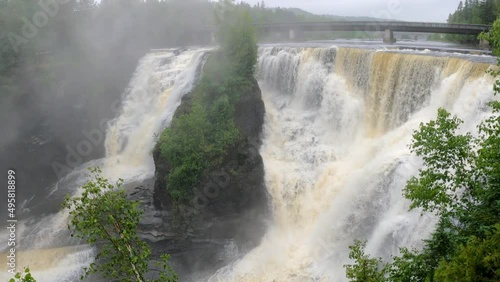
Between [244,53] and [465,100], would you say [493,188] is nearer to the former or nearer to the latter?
[465,100]

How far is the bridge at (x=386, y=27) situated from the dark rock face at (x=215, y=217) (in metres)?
24.5

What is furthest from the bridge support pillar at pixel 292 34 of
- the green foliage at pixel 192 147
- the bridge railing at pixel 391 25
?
the green foliage at pixel 192 147

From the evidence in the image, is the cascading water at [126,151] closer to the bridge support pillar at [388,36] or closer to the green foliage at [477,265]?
the green foliage at [477,265]

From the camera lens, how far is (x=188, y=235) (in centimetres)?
2067

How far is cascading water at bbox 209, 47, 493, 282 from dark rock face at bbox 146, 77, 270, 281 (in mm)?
852

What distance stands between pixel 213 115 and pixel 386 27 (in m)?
25.8

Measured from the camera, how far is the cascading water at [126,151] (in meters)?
20.1

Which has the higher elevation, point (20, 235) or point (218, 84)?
point (218, 84)

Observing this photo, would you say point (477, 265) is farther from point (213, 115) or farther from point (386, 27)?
point (386, 27)

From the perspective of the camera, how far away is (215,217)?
21.3 m

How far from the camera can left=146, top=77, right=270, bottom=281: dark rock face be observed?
20344 millimetres

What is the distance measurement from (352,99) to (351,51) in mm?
3088

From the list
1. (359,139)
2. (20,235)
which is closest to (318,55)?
(359,139)

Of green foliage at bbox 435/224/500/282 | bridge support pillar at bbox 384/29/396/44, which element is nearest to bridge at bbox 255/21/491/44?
bridge support pillar at bbox 384/29/396/44
